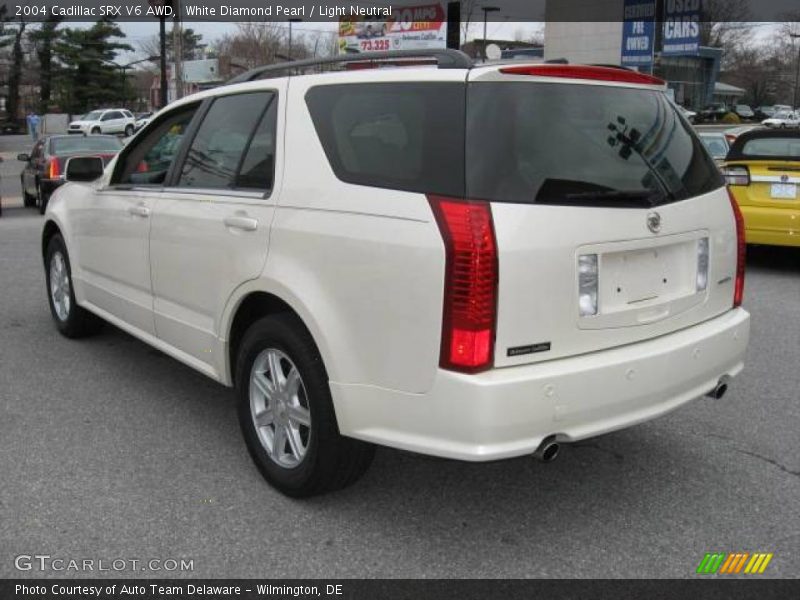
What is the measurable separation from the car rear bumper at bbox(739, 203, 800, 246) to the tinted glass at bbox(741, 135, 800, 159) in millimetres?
679

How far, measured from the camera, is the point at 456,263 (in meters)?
2.70

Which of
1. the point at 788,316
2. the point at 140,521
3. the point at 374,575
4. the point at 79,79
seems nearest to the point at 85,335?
the point at 140,521

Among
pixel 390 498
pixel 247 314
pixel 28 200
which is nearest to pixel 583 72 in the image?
pixel 247 314

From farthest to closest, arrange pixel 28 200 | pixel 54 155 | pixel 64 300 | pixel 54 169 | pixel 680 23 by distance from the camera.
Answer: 1. pixel 680 23
2. pixel 28 200
3. pixel 54 155
4. pixel 54 169
5. pixel 64 300

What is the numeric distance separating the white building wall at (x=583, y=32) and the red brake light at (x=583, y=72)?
31264mm

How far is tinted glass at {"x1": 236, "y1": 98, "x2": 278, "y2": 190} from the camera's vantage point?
11.8 ft

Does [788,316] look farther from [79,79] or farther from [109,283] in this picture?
[79,79]

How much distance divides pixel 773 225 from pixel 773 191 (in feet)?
1.24

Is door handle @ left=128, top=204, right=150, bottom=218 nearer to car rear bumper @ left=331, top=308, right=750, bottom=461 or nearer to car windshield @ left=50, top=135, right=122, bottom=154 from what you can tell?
car rear bumper @ left=331, top=308, right=750, bottom=461

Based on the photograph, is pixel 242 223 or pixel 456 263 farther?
pixel 242 223

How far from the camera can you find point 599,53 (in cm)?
3438

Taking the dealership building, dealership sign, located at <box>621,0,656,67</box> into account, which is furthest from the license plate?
dealership sign, located at <box>621,0,656,67</box>

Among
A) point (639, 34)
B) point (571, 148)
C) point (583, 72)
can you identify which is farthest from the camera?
point (639, 34)

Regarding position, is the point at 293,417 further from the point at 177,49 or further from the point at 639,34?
the point at 177,49
